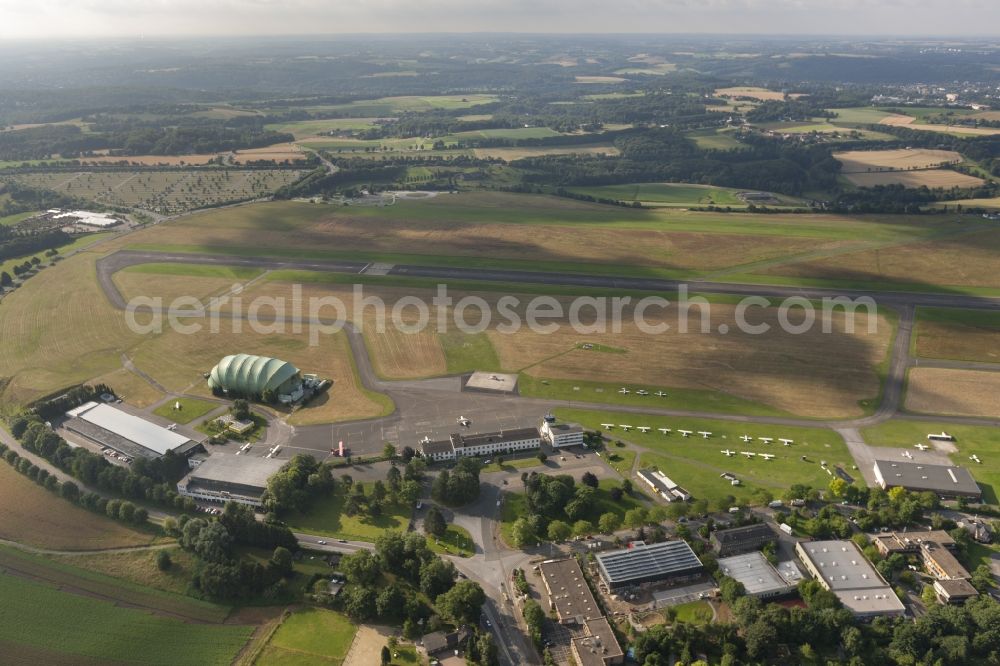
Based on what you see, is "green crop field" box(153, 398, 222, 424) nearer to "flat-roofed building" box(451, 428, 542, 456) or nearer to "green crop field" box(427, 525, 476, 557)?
"flat-roofed building" box(451, 428, 542, 456)

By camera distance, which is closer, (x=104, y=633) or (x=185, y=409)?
(x=104, y=633)

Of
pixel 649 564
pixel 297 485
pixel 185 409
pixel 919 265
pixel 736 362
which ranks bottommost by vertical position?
pixel 649 564

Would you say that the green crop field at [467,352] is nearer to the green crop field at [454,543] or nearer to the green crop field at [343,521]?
the green crop field at [343,521]

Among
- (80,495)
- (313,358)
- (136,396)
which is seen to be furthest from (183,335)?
(80,495)

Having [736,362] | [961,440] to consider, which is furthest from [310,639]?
[961,440]

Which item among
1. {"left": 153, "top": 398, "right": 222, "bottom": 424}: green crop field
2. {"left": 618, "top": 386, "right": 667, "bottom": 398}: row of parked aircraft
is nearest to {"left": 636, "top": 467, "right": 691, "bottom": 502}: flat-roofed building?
{"left": 618, "top": 386, "right": 667, "bottom": 398}: row of parked aircraft

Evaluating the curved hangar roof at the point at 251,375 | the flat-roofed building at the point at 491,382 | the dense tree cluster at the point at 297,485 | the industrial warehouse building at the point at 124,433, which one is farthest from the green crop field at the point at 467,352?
the industrial warehouse building at the point at 124,433

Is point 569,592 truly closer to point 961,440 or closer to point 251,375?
point 251,375
